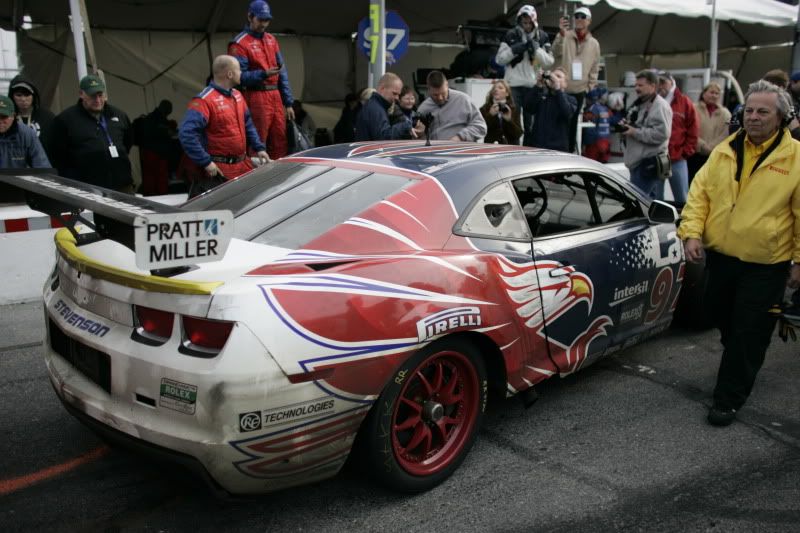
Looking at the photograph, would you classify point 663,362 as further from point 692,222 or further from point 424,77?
point 424,77

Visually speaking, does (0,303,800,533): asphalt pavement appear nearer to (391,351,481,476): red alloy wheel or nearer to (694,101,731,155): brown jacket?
(391,351,481,476): red alloy wheel

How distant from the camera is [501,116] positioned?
7934 millimetres

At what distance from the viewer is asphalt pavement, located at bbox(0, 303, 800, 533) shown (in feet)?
9.63

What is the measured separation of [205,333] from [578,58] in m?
7.96

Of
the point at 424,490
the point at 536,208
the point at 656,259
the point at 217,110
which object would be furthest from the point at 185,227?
the point at 217,110

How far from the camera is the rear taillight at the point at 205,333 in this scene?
8.23ft

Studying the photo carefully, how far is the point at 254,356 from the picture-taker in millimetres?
2471

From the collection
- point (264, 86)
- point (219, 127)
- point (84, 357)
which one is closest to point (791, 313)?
point (84, 357)

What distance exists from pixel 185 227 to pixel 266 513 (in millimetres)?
1253

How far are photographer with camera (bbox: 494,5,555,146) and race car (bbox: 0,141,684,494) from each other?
16.4 ft

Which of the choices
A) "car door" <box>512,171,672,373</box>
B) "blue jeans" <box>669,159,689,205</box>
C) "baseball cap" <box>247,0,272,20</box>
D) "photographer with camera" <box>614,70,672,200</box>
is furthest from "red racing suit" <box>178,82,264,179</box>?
"blue jeans" <box>669,159,689,205</box>

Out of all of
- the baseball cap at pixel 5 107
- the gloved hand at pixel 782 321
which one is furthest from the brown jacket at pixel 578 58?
the baseball cap at pixel 5 107

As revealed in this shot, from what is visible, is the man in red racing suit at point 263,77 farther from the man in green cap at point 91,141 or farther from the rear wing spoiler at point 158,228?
the rear wing spoiler at point 158,228

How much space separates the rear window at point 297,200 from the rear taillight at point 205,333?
0.59 metres
